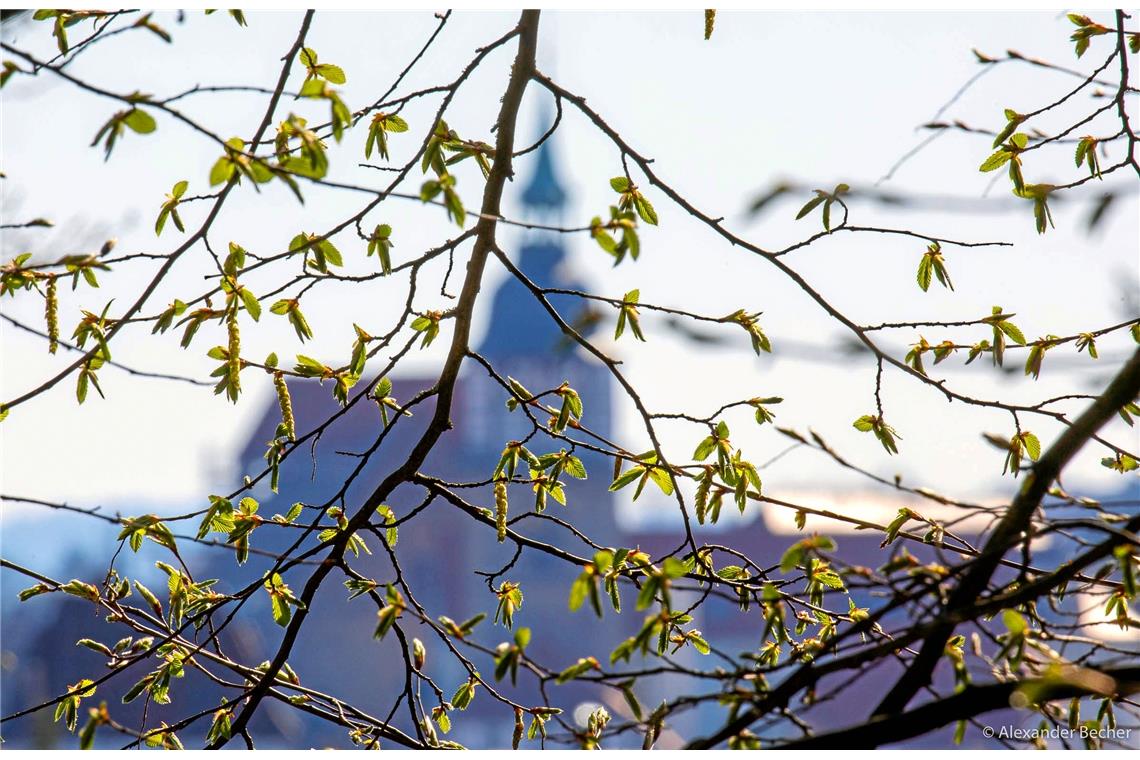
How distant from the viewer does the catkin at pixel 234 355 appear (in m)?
2.02

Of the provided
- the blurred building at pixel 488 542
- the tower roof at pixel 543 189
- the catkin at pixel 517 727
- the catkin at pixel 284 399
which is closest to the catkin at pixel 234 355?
the catkin at pixel 284 399

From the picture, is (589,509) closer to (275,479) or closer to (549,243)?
(549,243)

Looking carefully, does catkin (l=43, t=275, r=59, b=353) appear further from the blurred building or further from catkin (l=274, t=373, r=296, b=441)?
the blurred building

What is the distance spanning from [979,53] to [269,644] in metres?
37.6

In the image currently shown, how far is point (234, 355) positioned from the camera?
2070 millimetres

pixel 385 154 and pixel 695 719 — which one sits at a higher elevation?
pixel 695 719

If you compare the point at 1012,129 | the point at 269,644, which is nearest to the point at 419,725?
the point at 1012,129

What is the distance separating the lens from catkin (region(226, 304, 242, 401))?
202 centimetres

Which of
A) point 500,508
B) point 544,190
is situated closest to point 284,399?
point 500,508

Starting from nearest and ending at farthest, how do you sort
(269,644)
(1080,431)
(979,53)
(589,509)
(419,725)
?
(1080,431), (979,53), (419,725), (269,644), (589,509)

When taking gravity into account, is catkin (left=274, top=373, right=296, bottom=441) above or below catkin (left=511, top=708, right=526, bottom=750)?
above

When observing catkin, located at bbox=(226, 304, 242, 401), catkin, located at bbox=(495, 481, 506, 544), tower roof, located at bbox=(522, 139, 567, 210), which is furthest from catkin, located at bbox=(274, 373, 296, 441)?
tower roof, located at bbox=(522, 139, 567, 210)

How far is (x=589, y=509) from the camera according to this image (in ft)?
131

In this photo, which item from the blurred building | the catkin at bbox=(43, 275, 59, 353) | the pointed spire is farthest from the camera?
the pointed spire
